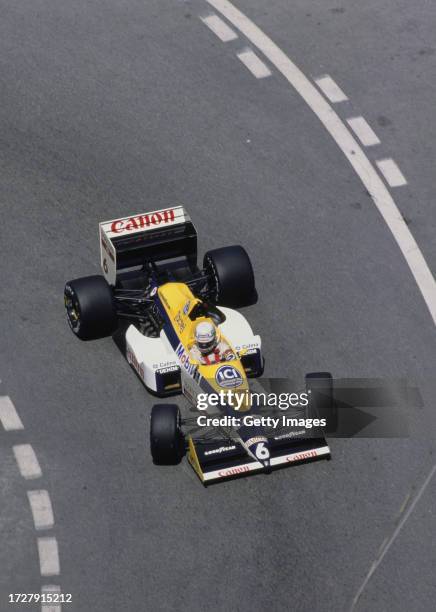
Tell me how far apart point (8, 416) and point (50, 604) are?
335cm

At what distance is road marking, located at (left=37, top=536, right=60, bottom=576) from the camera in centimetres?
2111

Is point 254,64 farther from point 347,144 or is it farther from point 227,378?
point 227,378

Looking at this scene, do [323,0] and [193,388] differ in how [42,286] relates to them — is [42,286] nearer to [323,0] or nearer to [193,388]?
[193,388]

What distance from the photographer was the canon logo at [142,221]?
79.2 ft

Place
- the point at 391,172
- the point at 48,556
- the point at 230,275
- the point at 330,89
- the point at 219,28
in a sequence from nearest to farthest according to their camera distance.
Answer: the point at 48,556 → the point at 230,275 → the point at 391,172 → the point at 330,89 → the point at 219,28

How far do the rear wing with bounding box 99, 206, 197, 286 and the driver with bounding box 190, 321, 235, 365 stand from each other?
92.2 inches

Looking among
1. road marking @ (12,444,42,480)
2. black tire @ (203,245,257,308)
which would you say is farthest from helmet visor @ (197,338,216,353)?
road marking @ (12,444,42,480)

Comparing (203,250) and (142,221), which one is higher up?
(142,221)

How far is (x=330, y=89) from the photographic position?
Answer: 28344mm

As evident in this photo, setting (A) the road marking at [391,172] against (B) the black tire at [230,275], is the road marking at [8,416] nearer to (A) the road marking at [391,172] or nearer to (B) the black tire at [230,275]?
(B) the black tire at [230,275]

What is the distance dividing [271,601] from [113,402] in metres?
4.22

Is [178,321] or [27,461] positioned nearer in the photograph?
[27,461]

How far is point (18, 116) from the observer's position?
1083 inches

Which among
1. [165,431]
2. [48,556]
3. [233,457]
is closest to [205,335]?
[165,431]
